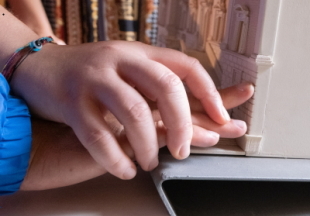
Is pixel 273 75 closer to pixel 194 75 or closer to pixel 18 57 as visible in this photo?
pixel 194 75

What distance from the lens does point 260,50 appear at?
0.39m

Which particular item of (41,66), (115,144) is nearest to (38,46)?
(41,66)

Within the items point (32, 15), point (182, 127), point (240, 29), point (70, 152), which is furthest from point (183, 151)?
point (32, 15)

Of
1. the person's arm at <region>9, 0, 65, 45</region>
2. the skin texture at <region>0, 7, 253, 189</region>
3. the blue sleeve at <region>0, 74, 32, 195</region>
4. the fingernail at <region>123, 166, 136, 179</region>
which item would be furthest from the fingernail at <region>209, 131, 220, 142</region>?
the person's arm at <region>9, 0, 65, 45</region>

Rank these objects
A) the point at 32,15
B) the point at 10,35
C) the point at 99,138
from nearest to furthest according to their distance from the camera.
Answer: the point at 99,138 → the point at 10,35 → the point at 32,15

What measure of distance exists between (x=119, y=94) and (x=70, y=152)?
0.35 feet

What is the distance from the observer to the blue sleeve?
0.32m

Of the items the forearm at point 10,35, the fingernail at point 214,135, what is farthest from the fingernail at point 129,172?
the forearm at point 10,35

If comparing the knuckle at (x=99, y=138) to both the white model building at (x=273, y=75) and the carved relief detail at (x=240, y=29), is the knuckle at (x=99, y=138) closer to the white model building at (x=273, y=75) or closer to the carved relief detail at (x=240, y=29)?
the white model building at (x=273, y=75)

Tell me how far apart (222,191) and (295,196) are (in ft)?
0.33

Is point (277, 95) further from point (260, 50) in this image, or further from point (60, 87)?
point (60, 87)

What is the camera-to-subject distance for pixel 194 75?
377 millimetres

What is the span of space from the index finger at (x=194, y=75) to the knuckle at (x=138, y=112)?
0.26ft

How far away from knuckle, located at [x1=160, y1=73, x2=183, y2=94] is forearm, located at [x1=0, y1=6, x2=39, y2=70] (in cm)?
22
